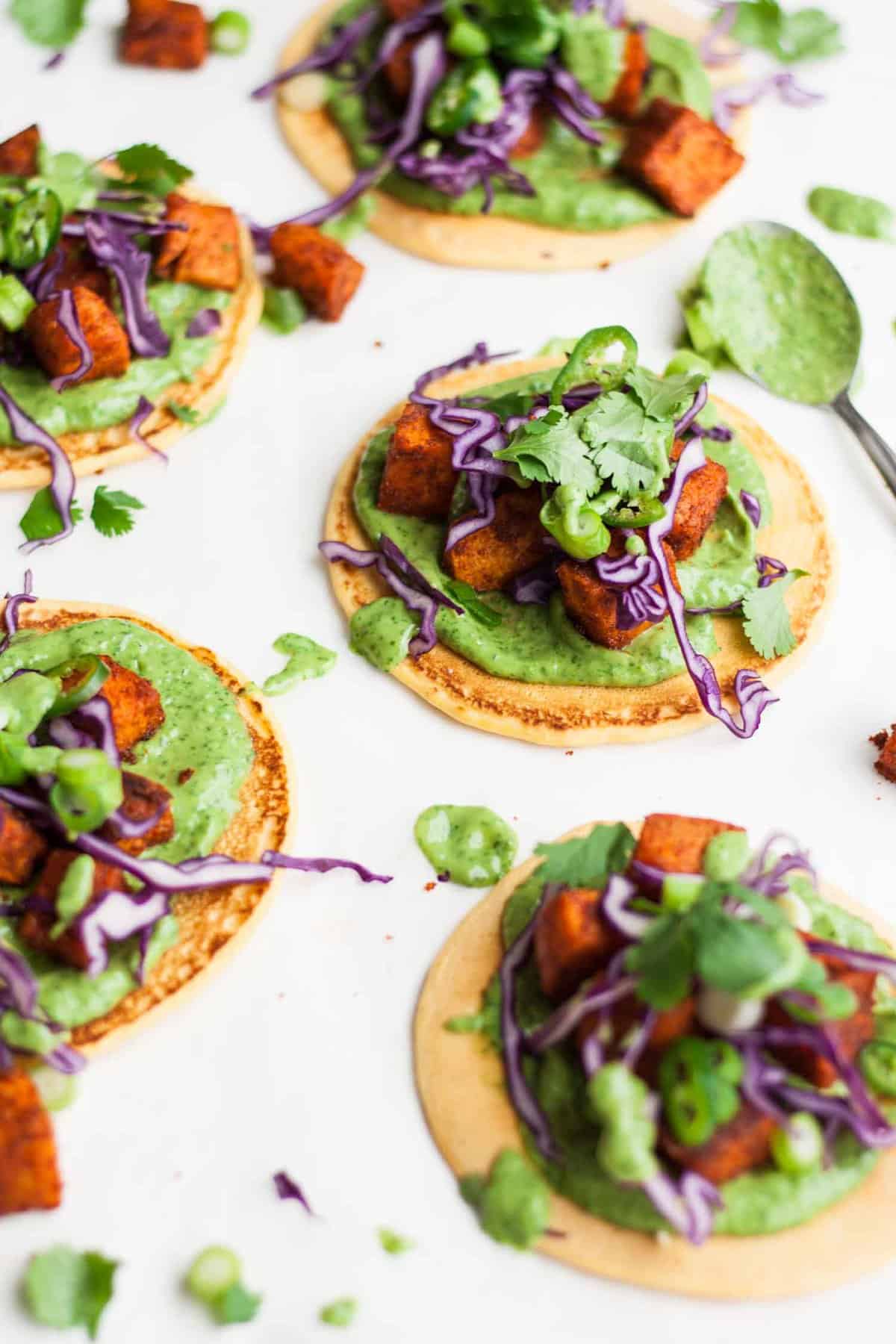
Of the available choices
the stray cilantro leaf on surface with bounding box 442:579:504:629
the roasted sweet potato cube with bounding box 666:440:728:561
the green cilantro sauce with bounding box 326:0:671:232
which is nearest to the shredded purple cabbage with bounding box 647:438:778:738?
the roasted sweet potato cube with bounding box 666:440:728:561

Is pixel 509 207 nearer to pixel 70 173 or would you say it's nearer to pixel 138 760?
pixel 70 173

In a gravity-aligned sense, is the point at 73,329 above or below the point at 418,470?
above

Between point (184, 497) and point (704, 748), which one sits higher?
point (184, 497)

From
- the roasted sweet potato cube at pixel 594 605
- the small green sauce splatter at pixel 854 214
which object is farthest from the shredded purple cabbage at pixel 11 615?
the small green sauce splatter at pixel 854 214

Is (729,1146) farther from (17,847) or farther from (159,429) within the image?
(159,429)

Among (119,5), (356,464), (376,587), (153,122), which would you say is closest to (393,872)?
(376,587)

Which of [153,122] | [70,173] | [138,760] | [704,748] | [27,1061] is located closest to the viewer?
[27,1061]

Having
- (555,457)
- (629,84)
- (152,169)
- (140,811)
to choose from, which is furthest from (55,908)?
(629,84)
